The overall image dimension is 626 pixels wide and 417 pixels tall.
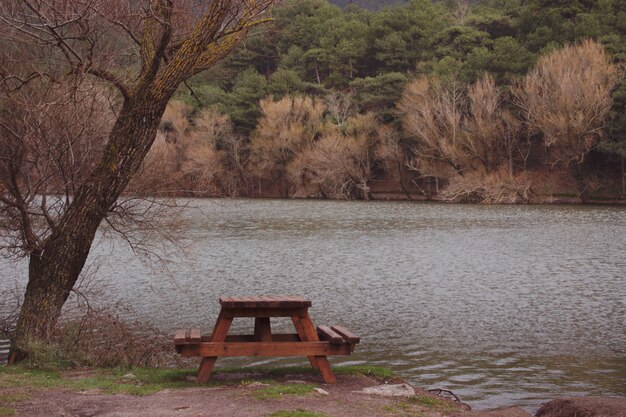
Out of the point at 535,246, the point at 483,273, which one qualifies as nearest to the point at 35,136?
the point at 483,273

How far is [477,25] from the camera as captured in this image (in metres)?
77.2

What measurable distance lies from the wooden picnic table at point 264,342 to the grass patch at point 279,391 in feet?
1.65

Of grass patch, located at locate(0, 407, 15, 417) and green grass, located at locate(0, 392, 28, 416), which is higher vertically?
grass patch, located at locate(0, 407, 15, 417)

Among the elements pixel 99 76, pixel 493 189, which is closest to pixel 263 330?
pixel 99 76

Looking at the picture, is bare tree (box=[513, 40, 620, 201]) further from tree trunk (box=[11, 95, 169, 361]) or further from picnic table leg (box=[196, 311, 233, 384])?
picnic table leg (box=[196, 311, 233, 384])

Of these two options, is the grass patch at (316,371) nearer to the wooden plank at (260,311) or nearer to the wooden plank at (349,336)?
the wooden plank at (349,336)

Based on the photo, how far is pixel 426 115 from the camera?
61.6 meters

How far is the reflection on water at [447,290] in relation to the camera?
11.6 metres

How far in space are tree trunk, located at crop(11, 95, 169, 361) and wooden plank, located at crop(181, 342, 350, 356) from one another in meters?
2.85

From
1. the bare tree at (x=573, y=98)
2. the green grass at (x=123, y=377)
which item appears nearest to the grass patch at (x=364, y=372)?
the green grass at (x=123, y=377)

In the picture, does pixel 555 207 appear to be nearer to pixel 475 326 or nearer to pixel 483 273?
pixel 483 273

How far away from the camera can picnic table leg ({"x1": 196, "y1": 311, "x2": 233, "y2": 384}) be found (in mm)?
8680

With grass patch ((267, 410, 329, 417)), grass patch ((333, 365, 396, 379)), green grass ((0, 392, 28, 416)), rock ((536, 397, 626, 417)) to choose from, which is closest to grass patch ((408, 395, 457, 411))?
grass patch ((333, 365, 396, 379))

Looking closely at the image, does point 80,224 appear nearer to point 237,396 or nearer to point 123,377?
point 123,377
